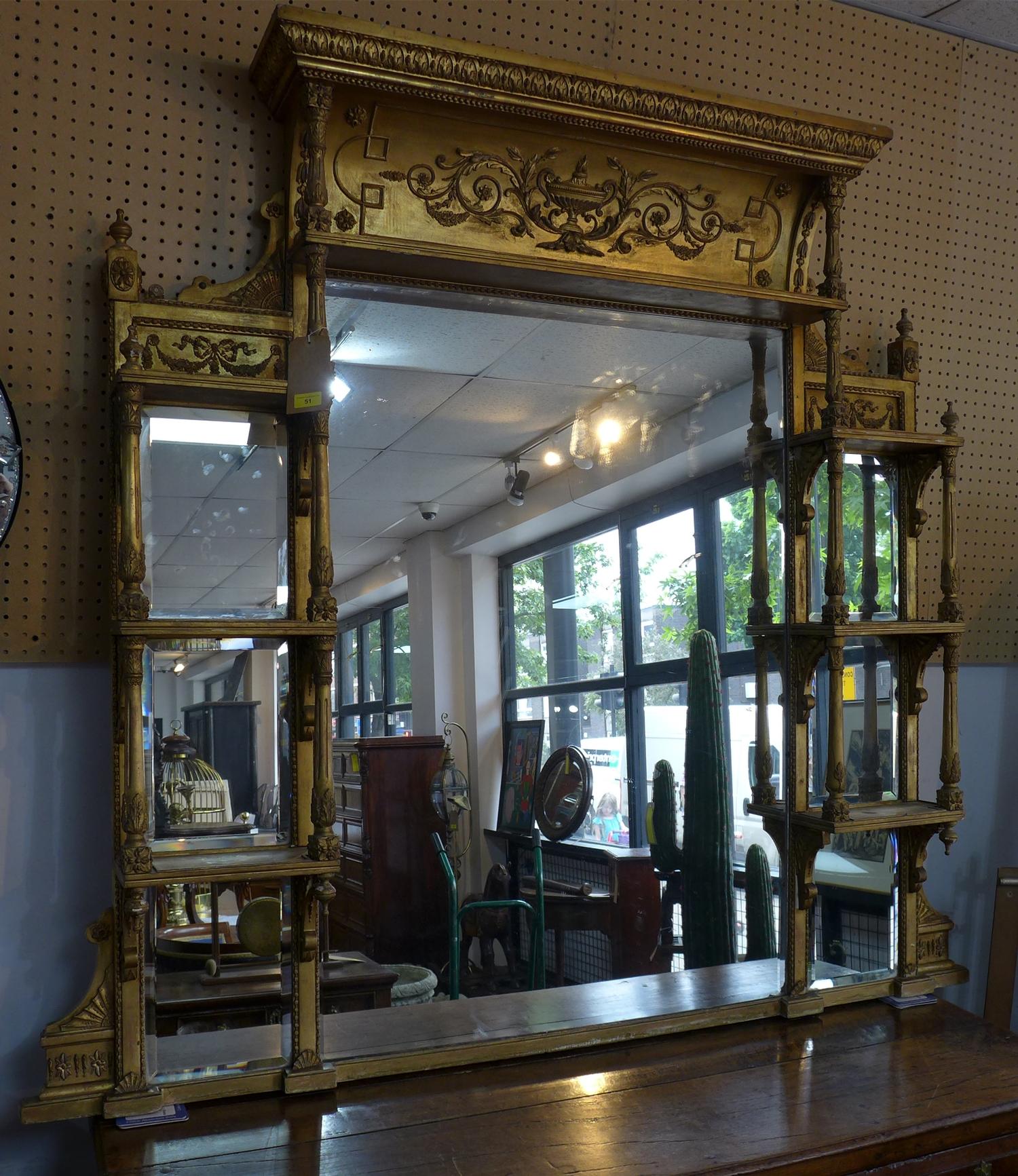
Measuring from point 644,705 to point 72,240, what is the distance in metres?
1.47

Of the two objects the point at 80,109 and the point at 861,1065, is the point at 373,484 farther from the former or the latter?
the point at 861,1065

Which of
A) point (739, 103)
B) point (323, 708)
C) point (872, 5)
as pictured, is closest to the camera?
point (323, 708)

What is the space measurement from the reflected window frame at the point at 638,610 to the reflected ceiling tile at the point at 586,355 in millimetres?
285

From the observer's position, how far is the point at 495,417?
2.34 m

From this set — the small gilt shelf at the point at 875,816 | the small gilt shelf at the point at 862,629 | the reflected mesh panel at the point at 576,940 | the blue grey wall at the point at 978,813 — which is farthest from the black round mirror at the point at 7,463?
the blue grey wall at the point at 978,813

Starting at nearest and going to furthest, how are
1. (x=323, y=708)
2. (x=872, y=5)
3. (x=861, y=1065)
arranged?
(x=323, y=708) < (x=861, y=1065) < (x=872, y=5)

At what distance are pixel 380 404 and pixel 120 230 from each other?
0.56 meters

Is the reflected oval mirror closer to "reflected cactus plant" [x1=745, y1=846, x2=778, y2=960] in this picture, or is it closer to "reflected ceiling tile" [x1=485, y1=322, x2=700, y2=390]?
"reflected cactus plant" [x1=745, y1=846, x2=778, y2=960]

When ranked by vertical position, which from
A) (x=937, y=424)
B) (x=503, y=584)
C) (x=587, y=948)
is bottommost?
(x=587, y=948)

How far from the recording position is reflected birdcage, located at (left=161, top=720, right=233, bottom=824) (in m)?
2.01

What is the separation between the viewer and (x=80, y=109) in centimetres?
206

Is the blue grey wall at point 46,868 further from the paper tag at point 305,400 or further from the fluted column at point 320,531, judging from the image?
the paper tag at point 305,400

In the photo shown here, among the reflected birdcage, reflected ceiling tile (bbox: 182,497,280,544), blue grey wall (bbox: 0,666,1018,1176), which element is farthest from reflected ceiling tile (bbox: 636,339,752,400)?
blue grey wall (bbox: 0,666,1018,1176)

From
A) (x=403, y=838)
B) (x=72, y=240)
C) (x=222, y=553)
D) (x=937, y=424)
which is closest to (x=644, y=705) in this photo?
(x=403, y=838)
